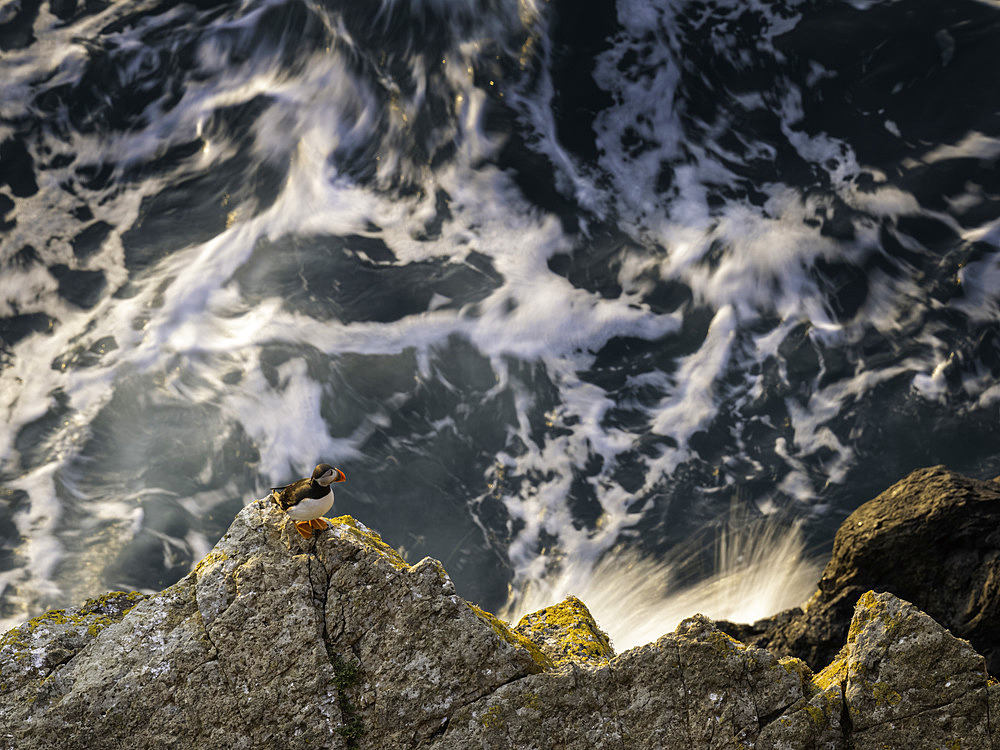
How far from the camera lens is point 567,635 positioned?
Answer: 8023 millimetres

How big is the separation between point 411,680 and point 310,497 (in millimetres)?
1985

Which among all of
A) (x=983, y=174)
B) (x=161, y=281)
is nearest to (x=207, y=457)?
(x=161, y=281)

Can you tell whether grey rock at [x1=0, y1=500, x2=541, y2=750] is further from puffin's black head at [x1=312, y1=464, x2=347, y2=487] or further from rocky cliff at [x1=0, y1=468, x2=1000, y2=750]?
puffin's black head at [x1=312, y1=464, x2=347, y2=487]

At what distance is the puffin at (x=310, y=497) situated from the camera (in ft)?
23.9

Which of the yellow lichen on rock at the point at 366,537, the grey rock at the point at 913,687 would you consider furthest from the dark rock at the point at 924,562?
the yellow lichen on rock at the point at 366,537

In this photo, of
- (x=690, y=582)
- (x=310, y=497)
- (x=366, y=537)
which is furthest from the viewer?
(x=690, y=582)

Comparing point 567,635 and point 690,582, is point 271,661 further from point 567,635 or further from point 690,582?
point 690,582

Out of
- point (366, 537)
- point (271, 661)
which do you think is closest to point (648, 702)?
point (366, 537)

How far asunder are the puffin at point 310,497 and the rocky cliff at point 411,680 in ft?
1.71

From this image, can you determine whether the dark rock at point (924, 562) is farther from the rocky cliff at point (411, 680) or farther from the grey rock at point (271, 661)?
the grey rock at point (271, 661)

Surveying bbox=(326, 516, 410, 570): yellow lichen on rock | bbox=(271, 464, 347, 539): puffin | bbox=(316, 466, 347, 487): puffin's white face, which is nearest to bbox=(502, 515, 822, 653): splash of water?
bbox=(326, 516, 410, 570): yellow lichen on rock

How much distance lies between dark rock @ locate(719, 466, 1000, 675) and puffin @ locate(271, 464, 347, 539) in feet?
25.9

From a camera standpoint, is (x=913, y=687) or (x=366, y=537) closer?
(x=913, y=687)

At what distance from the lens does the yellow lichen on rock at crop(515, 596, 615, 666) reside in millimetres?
7641
